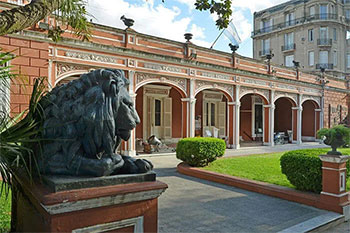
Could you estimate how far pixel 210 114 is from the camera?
58.0 feet

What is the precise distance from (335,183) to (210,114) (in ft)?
42.3

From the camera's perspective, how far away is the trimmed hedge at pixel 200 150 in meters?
8.14

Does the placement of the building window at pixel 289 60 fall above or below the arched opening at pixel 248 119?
above

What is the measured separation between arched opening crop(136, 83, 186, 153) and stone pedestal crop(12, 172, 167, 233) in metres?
11.6

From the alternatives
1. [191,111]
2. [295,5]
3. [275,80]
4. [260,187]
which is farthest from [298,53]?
[260,187]

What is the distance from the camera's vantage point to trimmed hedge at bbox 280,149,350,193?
17.4 feet

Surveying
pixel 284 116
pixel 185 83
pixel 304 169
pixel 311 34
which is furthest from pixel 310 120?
pixel 304 169

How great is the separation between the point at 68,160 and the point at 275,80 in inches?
672

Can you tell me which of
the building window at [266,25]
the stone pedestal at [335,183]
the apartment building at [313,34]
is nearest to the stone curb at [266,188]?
the stone pedestal at [335,183]

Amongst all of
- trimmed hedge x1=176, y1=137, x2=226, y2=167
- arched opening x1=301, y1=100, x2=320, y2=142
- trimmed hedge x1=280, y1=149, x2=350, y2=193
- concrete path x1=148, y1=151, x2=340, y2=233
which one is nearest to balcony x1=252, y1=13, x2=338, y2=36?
arched opening x1=301, y1=100, x2=320, y2=142

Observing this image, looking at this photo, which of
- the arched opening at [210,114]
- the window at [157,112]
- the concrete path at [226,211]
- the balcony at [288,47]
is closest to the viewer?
the concrete path at [226,211]

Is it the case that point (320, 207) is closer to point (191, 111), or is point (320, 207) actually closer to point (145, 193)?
point (145, 193)

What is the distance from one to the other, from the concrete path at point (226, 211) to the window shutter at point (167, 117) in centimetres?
874

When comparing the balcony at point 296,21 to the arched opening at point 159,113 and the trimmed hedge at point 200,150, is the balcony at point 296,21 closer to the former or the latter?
the arched opening at point 159,113
